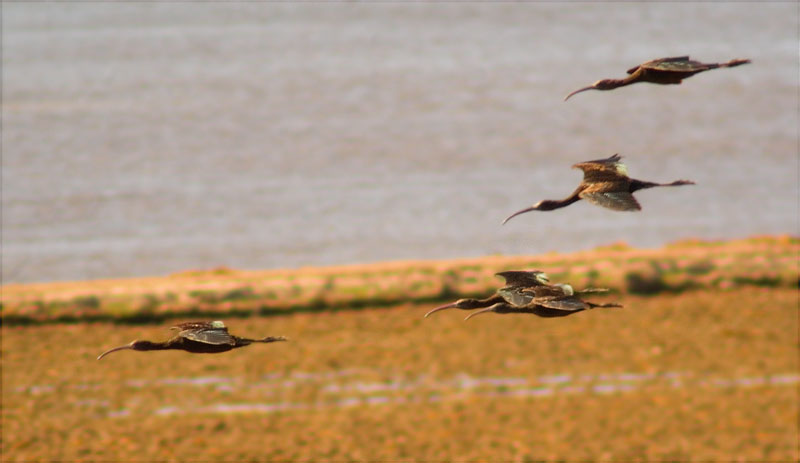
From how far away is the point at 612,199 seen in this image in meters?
1.66

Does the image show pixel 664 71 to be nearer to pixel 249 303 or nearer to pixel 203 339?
pixel 203 339

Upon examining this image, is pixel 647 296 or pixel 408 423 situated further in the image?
pixel 647 296

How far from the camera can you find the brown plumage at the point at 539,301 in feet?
5.11

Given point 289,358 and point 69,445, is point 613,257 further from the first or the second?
point 69,445

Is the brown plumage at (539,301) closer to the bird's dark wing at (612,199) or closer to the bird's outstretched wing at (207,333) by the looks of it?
the bird's dark wing at (612,199)

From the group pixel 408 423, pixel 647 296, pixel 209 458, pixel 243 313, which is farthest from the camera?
pixel 647 296

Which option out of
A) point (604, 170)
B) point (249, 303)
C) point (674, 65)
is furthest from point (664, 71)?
point (249, 303)

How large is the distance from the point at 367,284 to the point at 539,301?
3760mm

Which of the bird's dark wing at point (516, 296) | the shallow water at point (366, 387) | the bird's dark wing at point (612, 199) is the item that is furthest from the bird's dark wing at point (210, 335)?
the shallow water at point (366, 387)

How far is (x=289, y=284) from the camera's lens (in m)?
5.30

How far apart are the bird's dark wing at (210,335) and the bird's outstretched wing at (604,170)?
0.62 m

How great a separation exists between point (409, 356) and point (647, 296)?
141 cm

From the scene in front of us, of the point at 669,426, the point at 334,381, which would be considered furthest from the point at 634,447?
the point at 334,381

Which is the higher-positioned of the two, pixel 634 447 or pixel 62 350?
pixel 62 350
